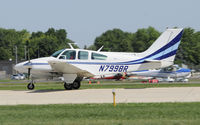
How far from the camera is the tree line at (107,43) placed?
294 feet

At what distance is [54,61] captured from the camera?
2006 centimetres

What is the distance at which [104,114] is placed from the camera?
11.4m

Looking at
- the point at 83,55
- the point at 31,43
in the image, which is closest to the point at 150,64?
the point at 83,55

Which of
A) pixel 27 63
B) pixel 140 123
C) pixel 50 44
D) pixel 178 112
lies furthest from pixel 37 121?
pixel 50 44

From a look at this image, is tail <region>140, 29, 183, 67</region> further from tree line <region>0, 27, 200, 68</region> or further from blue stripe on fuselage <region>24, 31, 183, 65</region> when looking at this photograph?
tree line <region>0, 27, 200, 68</region>

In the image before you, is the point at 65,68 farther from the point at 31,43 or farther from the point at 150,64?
the point at 31,43

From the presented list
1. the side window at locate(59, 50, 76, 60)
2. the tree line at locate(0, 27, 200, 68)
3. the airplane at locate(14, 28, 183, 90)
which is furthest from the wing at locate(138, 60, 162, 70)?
the tree line at locate(0, 27, 200, 68)

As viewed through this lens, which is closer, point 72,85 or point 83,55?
point 83,55

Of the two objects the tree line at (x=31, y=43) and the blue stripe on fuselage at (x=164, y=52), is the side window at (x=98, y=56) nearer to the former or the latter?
the blue stripe on fuselage at (x=164, y=52)

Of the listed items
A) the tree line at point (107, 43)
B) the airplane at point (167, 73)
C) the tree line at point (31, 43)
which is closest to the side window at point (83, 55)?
the airplane at point (167, 73)

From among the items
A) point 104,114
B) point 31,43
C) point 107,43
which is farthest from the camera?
point 107,43

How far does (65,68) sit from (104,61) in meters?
2.62

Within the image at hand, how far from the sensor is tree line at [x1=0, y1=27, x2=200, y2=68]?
89.8m

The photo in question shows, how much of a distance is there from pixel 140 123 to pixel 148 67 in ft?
40.4
